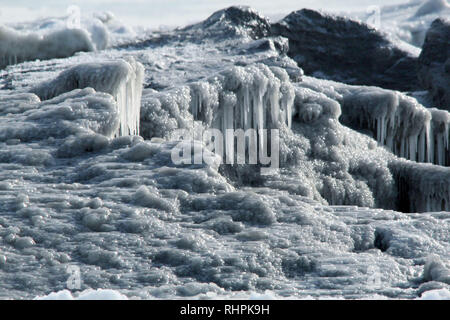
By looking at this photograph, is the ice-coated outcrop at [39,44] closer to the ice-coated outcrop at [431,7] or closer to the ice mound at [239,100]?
the ice mound at [239,100]

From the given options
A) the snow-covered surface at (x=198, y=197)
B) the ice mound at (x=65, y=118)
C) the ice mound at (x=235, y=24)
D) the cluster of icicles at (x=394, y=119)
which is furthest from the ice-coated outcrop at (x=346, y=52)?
the ice mound at (x=65, y=118)

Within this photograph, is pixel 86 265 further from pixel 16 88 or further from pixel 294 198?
pixel 16 88

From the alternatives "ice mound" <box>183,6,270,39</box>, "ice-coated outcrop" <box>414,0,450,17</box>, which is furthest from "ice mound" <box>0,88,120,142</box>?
"ice-coated outcrop" <box>414,0,450,17</box>

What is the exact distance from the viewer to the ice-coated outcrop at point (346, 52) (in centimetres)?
1603

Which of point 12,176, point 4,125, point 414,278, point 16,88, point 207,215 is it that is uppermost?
point 16,88

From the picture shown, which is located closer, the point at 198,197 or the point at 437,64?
the point at 198,197

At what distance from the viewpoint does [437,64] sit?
48.2 ft

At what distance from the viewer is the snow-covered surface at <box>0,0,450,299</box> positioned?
4438 mm

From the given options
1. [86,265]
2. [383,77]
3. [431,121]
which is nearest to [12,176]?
[86,265]

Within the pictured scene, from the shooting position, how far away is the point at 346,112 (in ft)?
33.7

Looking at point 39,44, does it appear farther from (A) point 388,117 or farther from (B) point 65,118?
(B) point 65,118

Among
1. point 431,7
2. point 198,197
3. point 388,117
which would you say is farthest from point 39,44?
point 431,7

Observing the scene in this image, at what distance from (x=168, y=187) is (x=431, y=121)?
665 centimetres

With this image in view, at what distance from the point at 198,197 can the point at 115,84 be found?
8.71 feet
